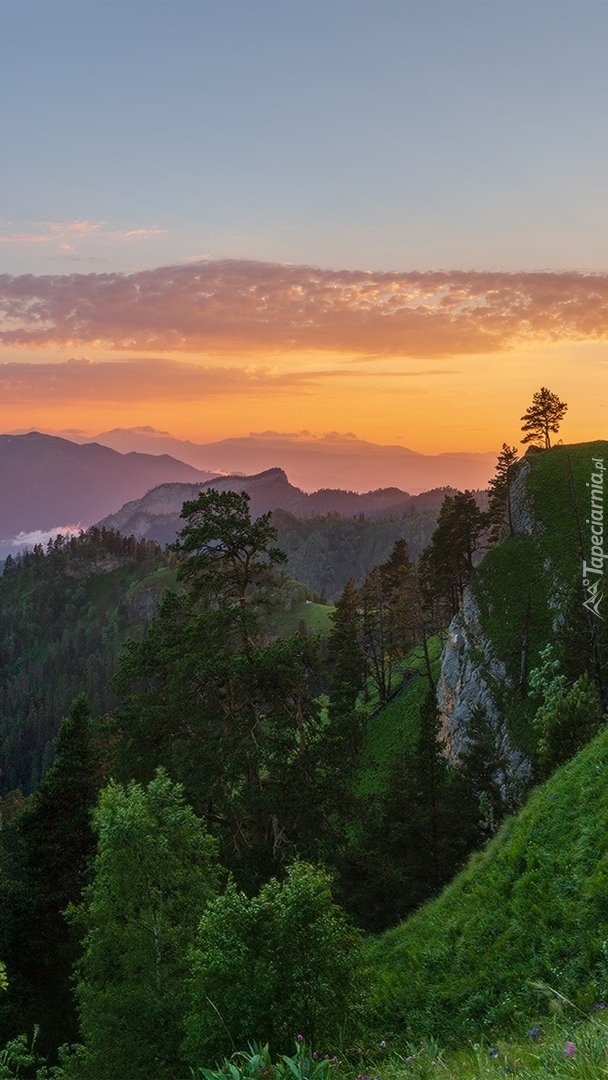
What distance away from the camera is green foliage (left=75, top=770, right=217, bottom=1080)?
19250 mm

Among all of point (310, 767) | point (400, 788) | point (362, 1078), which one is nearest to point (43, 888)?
point (310, 767)

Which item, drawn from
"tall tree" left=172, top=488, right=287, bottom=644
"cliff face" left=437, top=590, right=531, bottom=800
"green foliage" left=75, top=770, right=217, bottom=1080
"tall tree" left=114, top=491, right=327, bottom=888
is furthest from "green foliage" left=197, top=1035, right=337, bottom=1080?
"cliff face" left=437, top=590, right=531, bottom=800

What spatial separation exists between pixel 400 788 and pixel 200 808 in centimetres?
1402

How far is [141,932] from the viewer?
20969mm

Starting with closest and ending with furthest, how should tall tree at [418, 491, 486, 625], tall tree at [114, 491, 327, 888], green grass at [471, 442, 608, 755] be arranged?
tall tree at [114, 491, 327, 888]
green grass at [471, 442, 608, 755]
tall tree at [418, 491, 486, 625]

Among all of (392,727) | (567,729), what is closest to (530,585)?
(392,727)

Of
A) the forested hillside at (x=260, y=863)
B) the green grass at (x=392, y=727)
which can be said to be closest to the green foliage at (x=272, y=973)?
the forested hillside at (x=260, y=863)

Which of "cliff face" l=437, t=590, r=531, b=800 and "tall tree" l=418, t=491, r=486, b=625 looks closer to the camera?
"cliff face" l=437, t=590, r=531, b=800

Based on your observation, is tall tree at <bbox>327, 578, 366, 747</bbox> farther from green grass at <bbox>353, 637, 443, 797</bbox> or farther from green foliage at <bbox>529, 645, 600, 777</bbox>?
green foliage at <bbox>529, 645, 600, 777</bbox>

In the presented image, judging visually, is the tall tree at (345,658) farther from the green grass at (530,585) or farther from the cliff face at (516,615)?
the green grass at (530,585)
